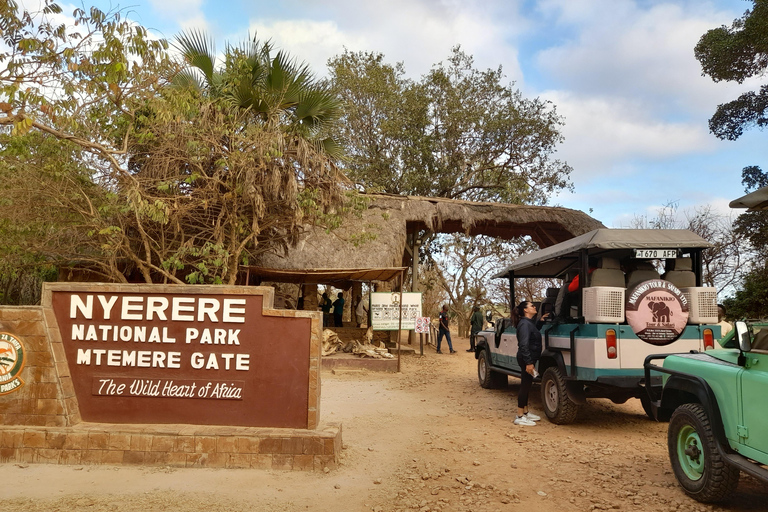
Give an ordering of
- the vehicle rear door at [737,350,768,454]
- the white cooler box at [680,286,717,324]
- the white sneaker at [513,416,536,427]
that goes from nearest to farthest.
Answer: the vehicle rear door at [737,350,768,454] → the white cooler box at [680,286,717,324] → the white sneaker at [513,416,536,427]

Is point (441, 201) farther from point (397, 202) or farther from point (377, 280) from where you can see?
point (377, 280)

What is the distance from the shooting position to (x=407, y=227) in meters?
18.0

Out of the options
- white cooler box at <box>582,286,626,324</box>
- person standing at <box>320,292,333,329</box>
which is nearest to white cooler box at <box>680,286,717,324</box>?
white cooler box at <box>582,286,626,324</box>

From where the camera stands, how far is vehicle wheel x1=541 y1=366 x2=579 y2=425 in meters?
7.63

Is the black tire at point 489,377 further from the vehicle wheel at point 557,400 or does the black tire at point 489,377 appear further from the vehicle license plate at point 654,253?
the vehicle license plate at point 654,253

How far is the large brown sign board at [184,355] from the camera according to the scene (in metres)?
5.80

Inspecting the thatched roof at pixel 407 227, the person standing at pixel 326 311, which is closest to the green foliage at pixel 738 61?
the thatched roof at pixel 407 227

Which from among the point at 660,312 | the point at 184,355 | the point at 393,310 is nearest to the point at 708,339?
the point at 660,312

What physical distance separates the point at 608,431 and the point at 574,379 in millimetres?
985

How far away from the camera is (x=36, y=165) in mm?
10586

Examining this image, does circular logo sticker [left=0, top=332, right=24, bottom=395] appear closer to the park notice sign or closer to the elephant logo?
the elephant logo

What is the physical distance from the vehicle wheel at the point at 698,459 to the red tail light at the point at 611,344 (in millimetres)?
1759

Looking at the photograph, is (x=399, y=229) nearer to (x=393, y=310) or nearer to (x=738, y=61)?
(x=393, y=310)

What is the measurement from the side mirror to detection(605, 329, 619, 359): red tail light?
2408 mm
